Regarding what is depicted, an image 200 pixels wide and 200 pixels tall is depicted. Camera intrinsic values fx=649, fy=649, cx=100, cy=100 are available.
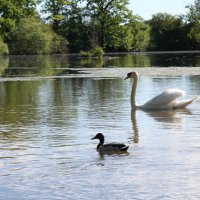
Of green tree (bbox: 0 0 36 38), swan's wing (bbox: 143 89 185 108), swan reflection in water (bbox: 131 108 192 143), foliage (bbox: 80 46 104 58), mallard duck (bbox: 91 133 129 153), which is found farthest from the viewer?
foliage (bbox: 80 46 104 58)

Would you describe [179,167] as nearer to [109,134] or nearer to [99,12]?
[109,134]

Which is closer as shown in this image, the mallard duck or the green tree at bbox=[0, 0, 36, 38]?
the mallard duck

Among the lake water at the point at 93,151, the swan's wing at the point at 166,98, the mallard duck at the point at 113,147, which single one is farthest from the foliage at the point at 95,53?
the mallard duck at the point at 113,147

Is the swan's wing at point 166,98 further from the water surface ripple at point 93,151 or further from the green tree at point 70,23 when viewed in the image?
the green tree at point 70,23

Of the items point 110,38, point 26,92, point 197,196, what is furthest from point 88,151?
point 110,38

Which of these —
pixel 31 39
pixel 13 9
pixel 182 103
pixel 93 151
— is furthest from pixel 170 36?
pixel 93 151

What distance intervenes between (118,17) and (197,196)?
93949 millimetres

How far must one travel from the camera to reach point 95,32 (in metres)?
100

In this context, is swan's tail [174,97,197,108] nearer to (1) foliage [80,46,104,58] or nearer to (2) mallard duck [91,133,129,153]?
(2) mallard duck [91,133,129,153]

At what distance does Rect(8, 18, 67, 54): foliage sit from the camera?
95.5 m

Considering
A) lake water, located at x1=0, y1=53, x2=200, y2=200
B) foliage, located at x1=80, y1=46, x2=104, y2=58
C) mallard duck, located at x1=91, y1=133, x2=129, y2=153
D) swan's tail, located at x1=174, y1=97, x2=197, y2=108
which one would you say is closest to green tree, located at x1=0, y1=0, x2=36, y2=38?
→ foliage, located at x1=80, y1=46, x2=104, y2=58

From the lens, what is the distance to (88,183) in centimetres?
895

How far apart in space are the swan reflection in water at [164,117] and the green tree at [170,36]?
9489 centimetres

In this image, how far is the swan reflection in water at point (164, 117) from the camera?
561 inches
